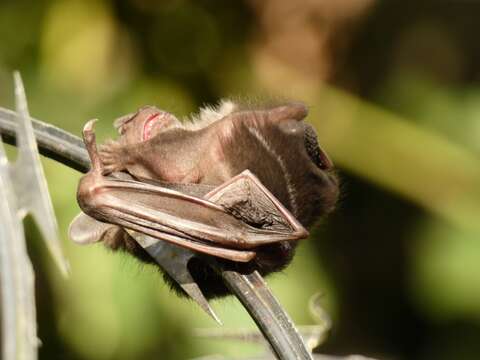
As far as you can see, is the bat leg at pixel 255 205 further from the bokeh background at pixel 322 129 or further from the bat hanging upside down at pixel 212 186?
the bokeh background at pixel 322 129

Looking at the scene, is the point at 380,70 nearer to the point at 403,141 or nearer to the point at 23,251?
the point at 403,141

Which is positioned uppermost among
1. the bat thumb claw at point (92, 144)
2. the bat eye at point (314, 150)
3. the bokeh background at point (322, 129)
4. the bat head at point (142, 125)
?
the bat thumb claw at point (92, 144)

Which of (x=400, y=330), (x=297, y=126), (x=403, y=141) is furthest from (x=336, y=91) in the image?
(x=297, y=126)

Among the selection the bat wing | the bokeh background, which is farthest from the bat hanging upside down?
the bokeh background

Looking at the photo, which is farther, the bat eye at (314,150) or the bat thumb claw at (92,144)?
the bat eye at (314,150)

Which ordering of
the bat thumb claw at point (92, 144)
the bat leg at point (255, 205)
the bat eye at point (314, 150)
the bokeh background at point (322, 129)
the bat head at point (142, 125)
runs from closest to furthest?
1. the bat thumb claw at point (92, 144)
2. the bat leg at point (255, 205)
3. the bat head at point (142, 125)
4. the bat eye at point (314, 150)
5. the bokeh background at point (322, 129)

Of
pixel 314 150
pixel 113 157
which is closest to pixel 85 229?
pixel 113 157

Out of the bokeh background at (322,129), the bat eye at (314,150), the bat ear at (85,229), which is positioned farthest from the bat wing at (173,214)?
the bokeh background at (322,129)
